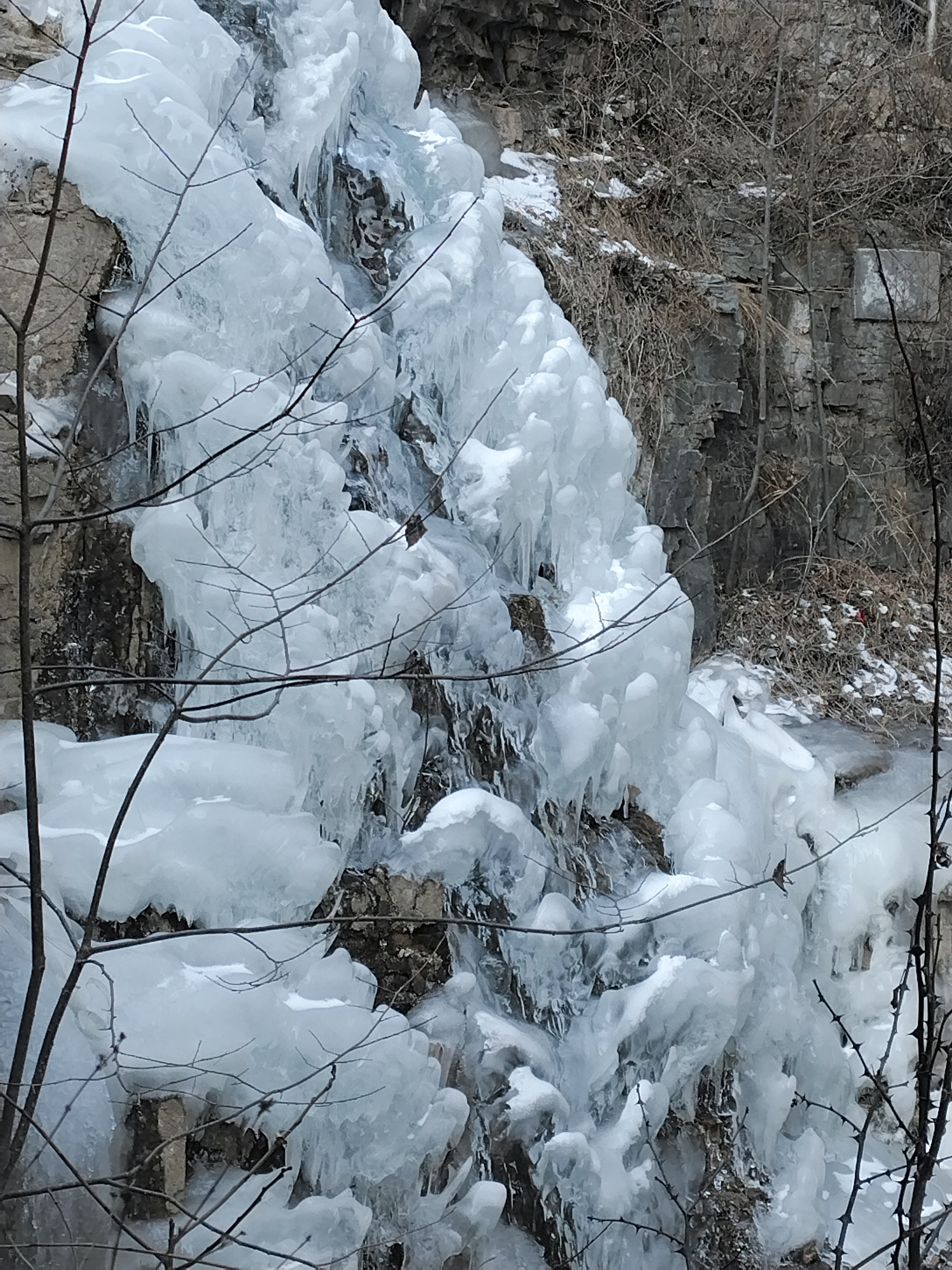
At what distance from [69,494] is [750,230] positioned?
449cm

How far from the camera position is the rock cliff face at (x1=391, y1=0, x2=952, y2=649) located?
5.66m

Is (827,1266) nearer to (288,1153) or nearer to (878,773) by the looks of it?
(288,1153)

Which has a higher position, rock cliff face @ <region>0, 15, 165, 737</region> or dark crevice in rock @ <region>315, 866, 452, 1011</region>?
rock cliff face @ <region>0, 15, 165, 737</region>

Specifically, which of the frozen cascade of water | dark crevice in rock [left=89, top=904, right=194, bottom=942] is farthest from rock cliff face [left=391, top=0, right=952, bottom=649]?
dark crevice in rock [left=89, top=904, right=194, bottom=942]

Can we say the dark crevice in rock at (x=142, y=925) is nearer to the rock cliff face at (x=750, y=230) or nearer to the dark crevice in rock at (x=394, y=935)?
the dark crevice in rock at (x=394, y=935)

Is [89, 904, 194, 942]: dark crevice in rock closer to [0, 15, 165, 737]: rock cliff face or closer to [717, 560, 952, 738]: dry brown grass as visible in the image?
[0, 15, 165, 737]: rock cliff face

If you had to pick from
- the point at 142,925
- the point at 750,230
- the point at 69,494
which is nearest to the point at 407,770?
the point at 142,925

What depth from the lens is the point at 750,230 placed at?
6227 mm

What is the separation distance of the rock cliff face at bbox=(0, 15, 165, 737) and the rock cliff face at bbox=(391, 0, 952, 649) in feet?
9.90

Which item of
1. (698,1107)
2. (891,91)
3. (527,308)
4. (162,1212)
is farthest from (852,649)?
(162,1212)

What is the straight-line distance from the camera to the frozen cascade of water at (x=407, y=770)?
7.88 ft

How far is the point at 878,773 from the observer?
15.1 ft

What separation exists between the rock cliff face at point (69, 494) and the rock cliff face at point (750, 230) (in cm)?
302

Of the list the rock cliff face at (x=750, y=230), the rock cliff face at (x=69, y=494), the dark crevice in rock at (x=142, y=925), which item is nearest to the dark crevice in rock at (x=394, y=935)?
the dark crevice in rock at (x=142, y=925)
